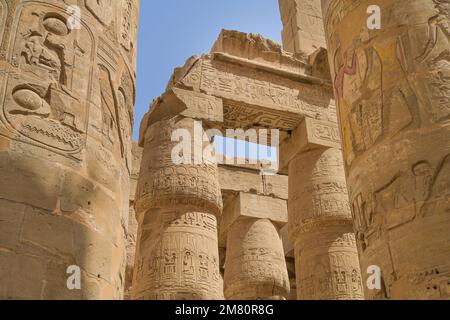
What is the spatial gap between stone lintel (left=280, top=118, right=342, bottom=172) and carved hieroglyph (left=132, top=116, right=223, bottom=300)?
2119 mm

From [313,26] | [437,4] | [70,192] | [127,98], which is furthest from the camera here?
[313,26]

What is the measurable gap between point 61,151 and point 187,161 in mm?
6025

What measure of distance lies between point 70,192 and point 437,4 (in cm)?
397

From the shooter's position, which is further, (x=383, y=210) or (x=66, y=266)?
(x=383, y=210)

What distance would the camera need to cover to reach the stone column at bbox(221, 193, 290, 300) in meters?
12.7

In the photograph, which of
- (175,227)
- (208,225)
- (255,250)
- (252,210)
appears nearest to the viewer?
(175,227)

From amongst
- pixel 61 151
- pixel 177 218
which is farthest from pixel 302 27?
pixel 61 151

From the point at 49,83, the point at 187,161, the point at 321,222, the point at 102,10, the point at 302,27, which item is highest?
the point at 302,27

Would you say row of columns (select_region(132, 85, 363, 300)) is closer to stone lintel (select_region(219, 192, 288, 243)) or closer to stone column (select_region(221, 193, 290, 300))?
stone column (select_region(221, 193, 290, 300))

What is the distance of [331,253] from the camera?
1020 centimetres

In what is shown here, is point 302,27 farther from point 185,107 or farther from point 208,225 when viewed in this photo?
point 208,225

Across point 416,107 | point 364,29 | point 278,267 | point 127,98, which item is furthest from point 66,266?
point 278,267

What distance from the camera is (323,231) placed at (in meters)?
10.4
